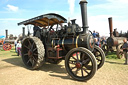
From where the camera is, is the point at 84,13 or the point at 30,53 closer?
the point at 84,13

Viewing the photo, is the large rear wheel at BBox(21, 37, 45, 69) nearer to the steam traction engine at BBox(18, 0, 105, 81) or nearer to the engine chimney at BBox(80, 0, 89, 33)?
the steam traction engine at BBox(18, 0, 105, 81)

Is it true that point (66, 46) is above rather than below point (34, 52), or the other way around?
above

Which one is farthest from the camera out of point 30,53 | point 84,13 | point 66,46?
point 30,53

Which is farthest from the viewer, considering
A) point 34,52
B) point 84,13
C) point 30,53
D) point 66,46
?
point 34,52

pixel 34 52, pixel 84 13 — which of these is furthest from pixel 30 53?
pixel 84 13

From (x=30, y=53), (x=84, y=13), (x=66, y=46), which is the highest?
(x=84, y=13)

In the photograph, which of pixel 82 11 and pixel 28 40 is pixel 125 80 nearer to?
pixel 82 11

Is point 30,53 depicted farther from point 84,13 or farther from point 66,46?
point 84,13

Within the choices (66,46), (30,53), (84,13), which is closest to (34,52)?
(30,53)

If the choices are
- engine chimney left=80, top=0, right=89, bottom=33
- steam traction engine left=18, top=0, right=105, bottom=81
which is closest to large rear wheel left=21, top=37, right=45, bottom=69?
steam traction engine left=18, top=0, right=105, bottom=81

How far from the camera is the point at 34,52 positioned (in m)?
5.65

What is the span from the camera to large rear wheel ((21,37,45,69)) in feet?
16.6

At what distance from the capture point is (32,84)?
3.72 metres

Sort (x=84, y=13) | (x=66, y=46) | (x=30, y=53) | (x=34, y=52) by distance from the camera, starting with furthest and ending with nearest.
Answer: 1. (x=34, y=52)
2. (x=30, y=53)
3. (x=66, y=46)
4. (x=84, y=13)
